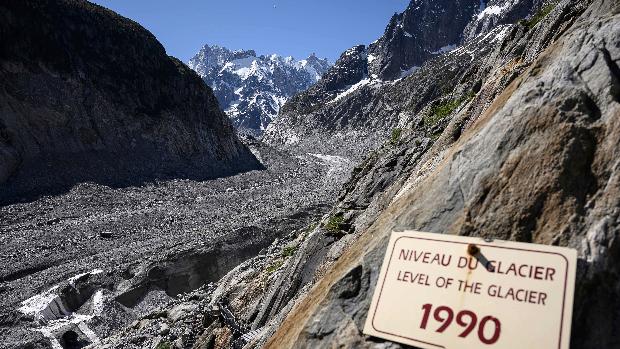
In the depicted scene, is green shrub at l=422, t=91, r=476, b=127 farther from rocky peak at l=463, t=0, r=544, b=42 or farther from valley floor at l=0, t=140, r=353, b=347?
rocky peak at l=463, t=0, r=544, b=42

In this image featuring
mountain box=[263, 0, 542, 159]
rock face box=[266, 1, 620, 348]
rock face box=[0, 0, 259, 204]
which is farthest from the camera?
mountain box=[263, 0, 542, 159]

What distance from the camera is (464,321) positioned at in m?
3.59

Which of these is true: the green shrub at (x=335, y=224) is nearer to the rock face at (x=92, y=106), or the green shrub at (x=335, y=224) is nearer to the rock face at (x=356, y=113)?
the rock face at (x=92, y=106)

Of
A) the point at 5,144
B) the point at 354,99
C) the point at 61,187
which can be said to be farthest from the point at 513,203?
the point at 354,99

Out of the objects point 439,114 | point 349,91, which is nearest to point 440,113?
point 439,114

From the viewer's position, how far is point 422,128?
47.6 ft

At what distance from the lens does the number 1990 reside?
11.3 ft

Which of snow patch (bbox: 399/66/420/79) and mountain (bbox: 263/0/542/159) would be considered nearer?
mountain (bbox: 263/0/542/159)

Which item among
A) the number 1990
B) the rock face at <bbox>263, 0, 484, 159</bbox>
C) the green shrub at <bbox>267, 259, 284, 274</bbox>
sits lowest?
the number 1990

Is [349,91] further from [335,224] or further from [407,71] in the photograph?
[335,224]

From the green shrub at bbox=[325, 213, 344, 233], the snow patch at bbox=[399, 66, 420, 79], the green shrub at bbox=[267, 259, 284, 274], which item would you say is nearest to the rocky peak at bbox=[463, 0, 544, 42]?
the snow patch at bbox=[399, 66, 420, 79]

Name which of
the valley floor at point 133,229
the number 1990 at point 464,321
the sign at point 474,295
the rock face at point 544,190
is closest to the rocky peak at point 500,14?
the valley floor at point 133,229

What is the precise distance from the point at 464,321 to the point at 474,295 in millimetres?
244

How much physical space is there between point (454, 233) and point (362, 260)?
1.17 meters
